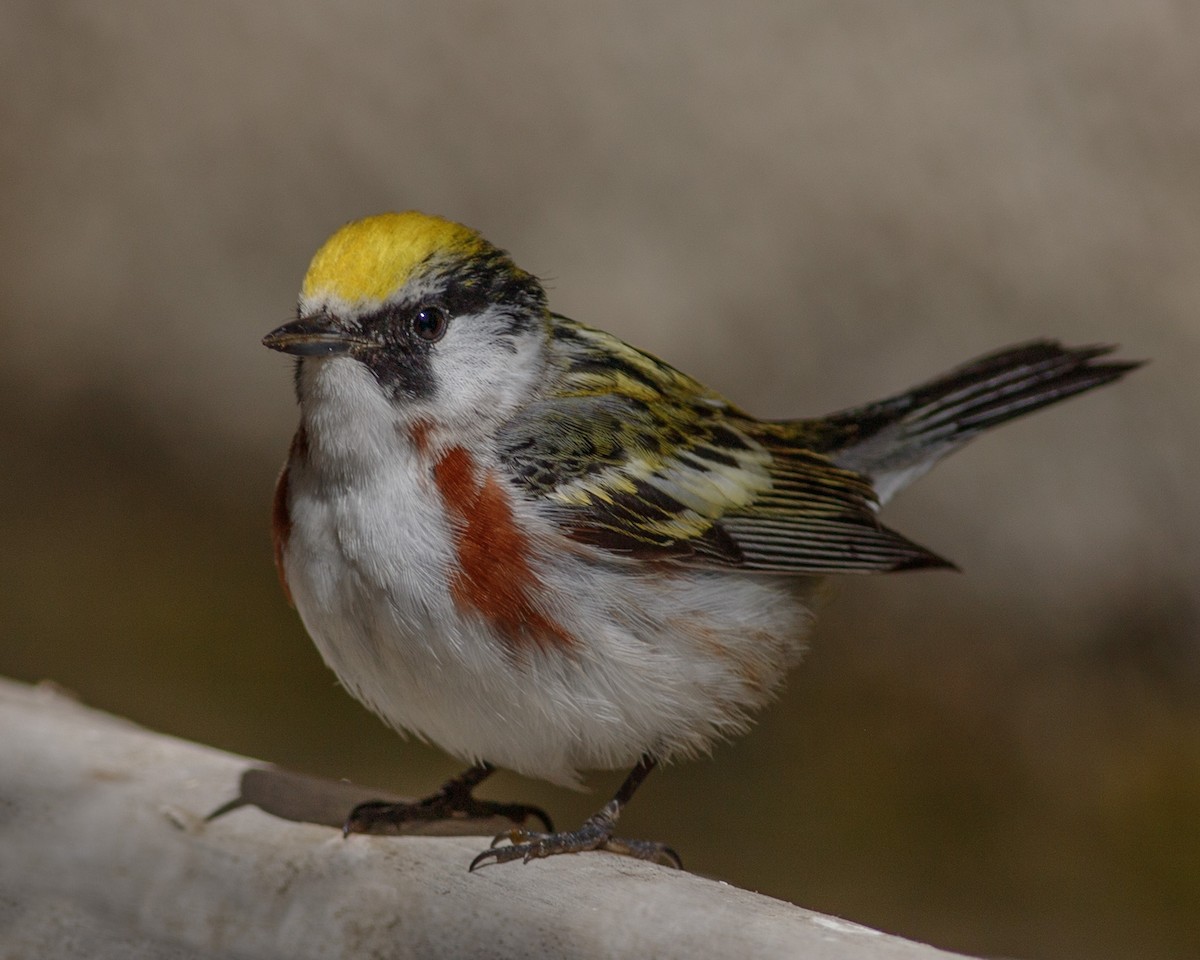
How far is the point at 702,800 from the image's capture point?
5137 mm

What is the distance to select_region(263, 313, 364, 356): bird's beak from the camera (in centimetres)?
250

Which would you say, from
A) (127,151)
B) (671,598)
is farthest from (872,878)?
(127,151)

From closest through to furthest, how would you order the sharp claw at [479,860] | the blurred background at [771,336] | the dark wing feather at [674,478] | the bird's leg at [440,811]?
the sharp claw at [479,860], the dark wing feather at [674,478], the bird's leg at [440,811], the blurred background at [771,336]

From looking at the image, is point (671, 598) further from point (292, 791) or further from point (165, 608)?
point (165, 608)

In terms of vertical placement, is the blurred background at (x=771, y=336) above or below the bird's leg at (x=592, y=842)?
above

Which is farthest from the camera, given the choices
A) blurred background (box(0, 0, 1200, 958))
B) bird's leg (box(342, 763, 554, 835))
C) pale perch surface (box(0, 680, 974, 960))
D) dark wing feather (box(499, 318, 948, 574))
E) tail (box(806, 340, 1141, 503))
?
blurred background (box(0, 0, 1200, 958))

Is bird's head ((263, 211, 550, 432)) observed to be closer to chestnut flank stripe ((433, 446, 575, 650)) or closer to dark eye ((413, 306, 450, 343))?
dark eye ((413, 306, 450, 343))

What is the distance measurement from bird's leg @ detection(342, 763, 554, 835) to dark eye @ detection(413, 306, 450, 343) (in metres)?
1.02

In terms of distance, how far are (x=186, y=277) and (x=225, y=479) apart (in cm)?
118

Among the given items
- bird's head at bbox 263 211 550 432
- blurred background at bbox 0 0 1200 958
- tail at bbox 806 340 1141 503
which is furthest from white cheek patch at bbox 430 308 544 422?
blurred background at bbox 0 0 1200 958

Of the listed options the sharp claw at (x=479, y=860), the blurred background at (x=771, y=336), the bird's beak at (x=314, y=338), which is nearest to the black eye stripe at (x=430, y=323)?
the bird's beak at (x=314, y=338)

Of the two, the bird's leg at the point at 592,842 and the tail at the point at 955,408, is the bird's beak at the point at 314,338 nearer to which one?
the bird's leg at the point at 592,842

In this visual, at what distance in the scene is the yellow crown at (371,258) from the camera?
261 centimetres

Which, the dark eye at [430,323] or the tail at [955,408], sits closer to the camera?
the dark eye at [430,323]
